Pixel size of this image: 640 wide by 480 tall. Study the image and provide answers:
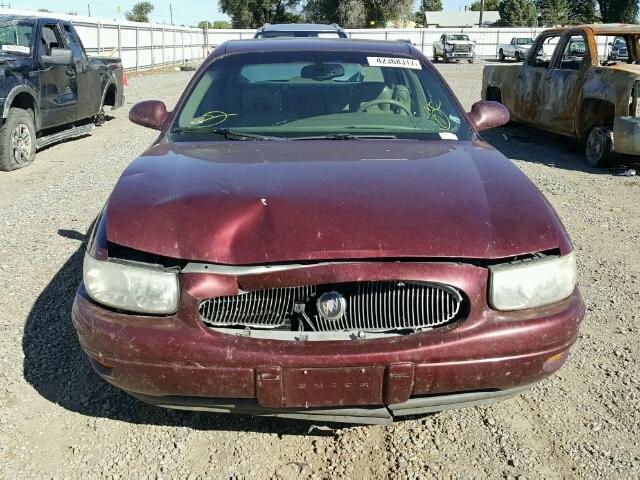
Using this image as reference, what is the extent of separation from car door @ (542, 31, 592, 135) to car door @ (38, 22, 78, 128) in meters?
6.81

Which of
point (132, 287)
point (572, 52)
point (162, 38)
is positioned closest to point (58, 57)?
point (572, 52)

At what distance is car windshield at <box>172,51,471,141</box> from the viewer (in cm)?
374

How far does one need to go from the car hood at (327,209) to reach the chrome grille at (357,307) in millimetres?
136

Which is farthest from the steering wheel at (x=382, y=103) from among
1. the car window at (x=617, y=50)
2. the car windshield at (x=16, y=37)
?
the car windshield at (x=16, y=37)

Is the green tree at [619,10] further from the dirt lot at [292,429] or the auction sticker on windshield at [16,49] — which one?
the dirt lot at [292,429]

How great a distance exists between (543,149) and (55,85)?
7.06 m

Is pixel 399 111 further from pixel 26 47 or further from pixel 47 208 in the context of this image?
pixel 26 47

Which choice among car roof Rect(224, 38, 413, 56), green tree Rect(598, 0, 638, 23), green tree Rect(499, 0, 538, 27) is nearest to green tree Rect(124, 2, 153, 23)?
green tree Rect(499, 0, 538, 27)

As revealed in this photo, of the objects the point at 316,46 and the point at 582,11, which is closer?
the point at 316,46

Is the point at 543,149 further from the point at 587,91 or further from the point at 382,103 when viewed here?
the point at 382,103

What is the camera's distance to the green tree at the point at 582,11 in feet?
219

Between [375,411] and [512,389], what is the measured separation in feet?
1.73

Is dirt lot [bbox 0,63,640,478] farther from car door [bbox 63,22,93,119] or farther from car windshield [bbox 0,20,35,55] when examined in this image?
car door [bbox 63,22,93,119]

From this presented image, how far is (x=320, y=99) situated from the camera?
155 inches
